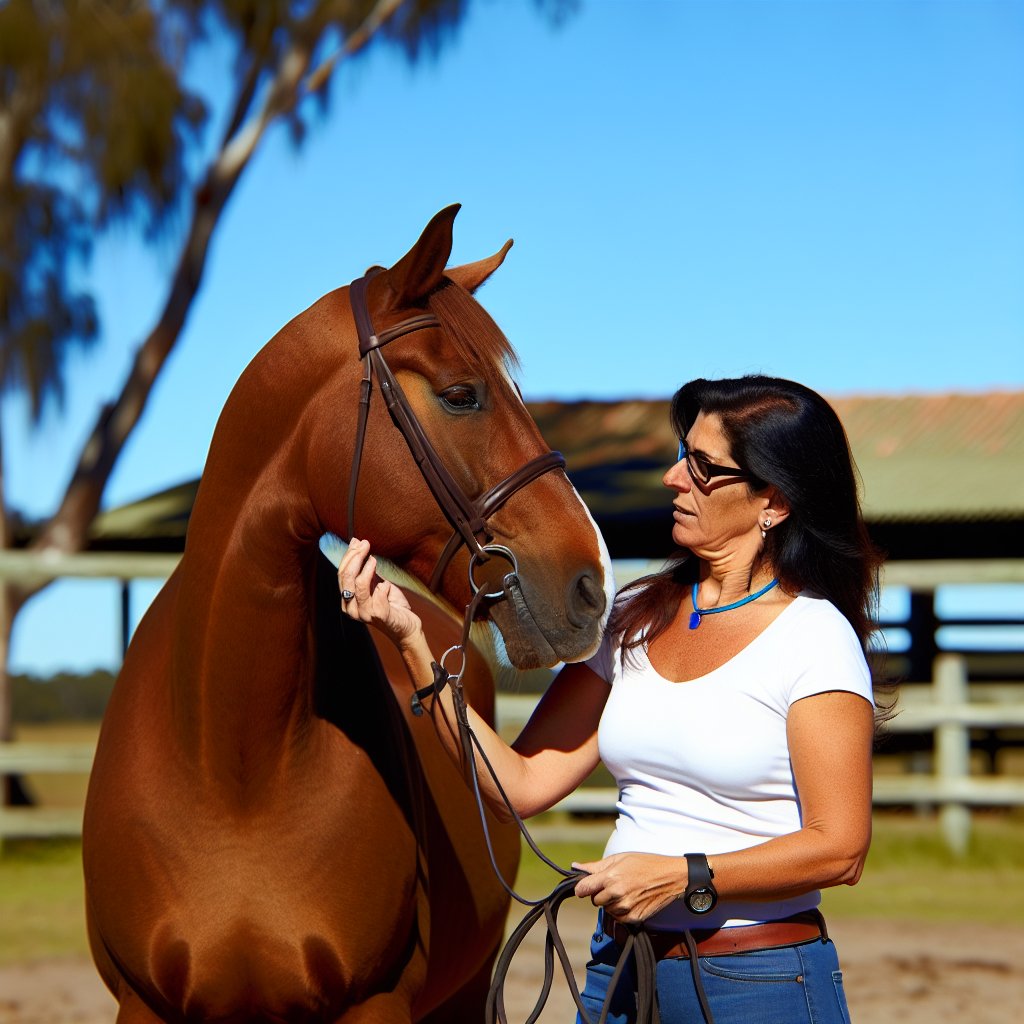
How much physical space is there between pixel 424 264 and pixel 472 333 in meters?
0.15

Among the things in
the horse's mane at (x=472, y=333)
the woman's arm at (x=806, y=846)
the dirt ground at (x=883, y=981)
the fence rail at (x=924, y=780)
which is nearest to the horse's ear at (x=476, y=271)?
the horse's mane at (x=472, y=333)

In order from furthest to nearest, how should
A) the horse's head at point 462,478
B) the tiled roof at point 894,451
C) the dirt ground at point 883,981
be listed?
the tiled roof at point 894,451 → the dirt ground at point 883,981 → the horse's head at point 462,478

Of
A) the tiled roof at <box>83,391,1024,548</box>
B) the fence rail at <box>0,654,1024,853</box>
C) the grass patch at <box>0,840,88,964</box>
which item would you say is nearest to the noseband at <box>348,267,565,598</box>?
the grass patch at <box>0,840,88,964</box>

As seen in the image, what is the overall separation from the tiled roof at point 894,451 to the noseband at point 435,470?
30.9 ft

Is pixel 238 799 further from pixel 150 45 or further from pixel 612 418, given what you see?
pixel 612 418

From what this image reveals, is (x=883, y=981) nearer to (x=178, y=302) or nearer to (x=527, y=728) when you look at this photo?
(x=527, y=728)

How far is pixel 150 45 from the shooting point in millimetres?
10523

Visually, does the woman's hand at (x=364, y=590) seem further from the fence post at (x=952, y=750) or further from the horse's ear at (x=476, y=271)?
the fence post at (x=952, y=750)

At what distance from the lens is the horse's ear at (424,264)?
2213 millimetres

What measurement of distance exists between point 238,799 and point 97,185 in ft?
29.7

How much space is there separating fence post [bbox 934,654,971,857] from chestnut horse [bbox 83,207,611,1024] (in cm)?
662

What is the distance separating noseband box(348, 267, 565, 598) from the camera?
7.18 ft

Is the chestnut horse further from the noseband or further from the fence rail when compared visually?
the fence rail

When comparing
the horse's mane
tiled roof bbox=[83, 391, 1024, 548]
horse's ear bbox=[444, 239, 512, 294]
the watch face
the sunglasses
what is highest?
horse's ear bbox=[444, 239, 512, 294]
